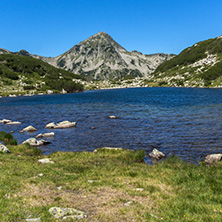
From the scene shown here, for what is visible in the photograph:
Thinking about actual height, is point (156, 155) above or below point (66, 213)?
below

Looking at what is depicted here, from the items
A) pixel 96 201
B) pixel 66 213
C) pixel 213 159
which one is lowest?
pixel 213 159

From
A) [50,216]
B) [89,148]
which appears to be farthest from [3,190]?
[89,148]

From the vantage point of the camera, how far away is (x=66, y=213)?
38.4 feet

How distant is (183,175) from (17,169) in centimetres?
1524

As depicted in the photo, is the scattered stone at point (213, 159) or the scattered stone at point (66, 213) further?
the scattered stone at point (213, 159)

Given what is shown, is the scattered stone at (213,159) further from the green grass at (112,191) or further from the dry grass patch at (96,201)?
the dry grass patch at (96,201)

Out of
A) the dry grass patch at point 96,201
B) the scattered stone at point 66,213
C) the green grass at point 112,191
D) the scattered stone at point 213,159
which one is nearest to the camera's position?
the scattered stone at point 66,213

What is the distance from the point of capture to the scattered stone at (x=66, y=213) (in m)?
11.4

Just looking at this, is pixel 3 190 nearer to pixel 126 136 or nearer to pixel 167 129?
pixel 126 136

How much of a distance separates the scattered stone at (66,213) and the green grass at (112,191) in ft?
1.28

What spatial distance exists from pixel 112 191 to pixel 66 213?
171 inches

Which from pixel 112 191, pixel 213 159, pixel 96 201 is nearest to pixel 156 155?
pixel 213 159

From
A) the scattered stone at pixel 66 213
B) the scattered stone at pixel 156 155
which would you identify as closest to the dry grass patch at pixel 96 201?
the scattered stone at pixel 66 213

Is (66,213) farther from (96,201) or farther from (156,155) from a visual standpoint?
(156,155)
